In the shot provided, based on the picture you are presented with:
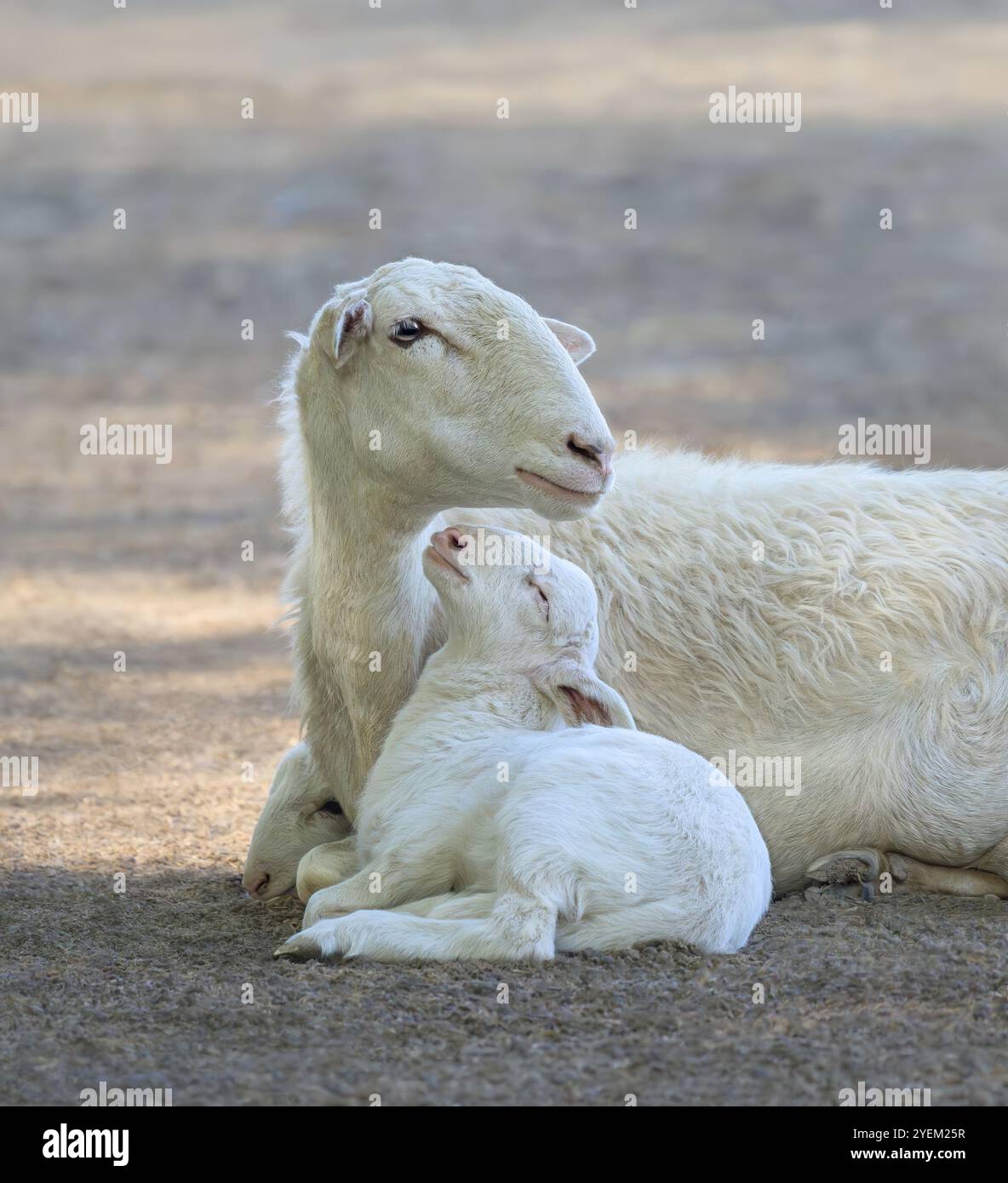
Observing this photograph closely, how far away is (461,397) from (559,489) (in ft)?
1.18

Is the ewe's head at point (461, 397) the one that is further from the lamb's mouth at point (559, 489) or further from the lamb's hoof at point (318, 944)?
the lamb's hoof at point (318, 944)

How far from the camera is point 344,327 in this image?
461cm

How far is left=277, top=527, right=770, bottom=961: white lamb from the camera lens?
13.6ft

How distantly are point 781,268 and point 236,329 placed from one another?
4.76 m

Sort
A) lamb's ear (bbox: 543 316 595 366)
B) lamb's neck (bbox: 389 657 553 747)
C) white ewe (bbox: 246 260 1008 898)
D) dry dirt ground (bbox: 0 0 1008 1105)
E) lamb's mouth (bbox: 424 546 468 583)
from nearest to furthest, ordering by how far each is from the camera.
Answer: dry dirt ground (bbox: 0 0 1008 1105) < white ewe (bbox: 246 260 1008 898) < lamb's neck (bbox: 389 657 553 747) < lamb's mouth (bbox: 424 546 468 583) < lamb's ear (bbox: 543 316 595 366)

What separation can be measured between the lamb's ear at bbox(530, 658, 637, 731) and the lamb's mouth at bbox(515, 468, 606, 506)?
0.49 m

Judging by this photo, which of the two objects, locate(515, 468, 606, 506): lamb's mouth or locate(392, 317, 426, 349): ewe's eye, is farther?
locate(392, 317, 426, 349): ewe's eye

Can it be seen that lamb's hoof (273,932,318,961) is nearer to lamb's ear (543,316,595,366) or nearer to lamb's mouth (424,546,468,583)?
lamb's mouth (424,546,468,583)

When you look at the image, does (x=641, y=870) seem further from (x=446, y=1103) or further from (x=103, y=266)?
(x=103, y=266)

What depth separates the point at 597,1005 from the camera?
390 centimetres

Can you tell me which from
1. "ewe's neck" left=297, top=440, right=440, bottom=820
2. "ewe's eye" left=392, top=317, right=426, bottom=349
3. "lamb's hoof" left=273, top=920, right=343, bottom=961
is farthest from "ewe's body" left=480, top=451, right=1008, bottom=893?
"lamb's hoof" left=273, top=920, right=343, bottom=961

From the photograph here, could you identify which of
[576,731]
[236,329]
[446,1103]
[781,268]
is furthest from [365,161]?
[446,1103]

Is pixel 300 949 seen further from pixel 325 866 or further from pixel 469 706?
pixel 469 706

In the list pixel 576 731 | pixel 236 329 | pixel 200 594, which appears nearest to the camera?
pixel 576 731
